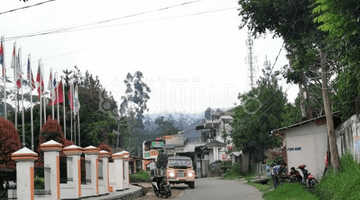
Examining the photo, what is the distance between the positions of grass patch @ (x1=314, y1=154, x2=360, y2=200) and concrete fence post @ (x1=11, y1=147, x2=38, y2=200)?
8.25 meters

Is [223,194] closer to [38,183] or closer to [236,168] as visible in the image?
[38,183]

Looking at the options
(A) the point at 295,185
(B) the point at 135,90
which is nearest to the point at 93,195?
(A) the point at 295,185

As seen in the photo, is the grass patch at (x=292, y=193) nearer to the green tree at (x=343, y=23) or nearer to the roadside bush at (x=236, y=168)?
the green tree at (x=343, y=23)

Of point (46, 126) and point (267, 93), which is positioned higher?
point (267, 93)

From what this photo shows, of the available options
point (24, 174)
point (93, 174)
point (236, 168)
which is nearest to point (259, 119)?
point (236, 168)

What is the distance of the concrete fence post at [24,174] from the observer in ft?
42.6

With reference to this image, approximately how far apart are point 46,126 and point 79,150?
10467 mm

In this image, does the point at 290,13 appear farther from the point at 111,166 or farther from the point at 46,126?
the point at 46,126

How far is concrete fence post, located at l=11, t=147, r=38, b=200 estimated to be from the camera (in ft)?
42.6

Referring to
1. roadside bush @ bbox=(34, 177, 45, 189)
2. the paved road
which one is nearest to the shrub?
roadside bush @ bbox=(34, 177, 45, 189)

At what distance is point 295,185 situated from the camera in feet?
62.3

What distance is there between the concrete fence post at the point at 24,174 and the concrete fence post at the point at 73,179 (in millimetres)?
3799

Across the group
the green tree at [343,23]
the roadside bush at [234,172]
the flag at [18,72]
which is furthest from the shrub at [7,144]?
Answer: the roadside bush at [234,172]

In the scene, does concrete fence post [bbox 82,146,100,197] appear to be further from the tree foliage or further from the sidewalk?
the tree foliage
